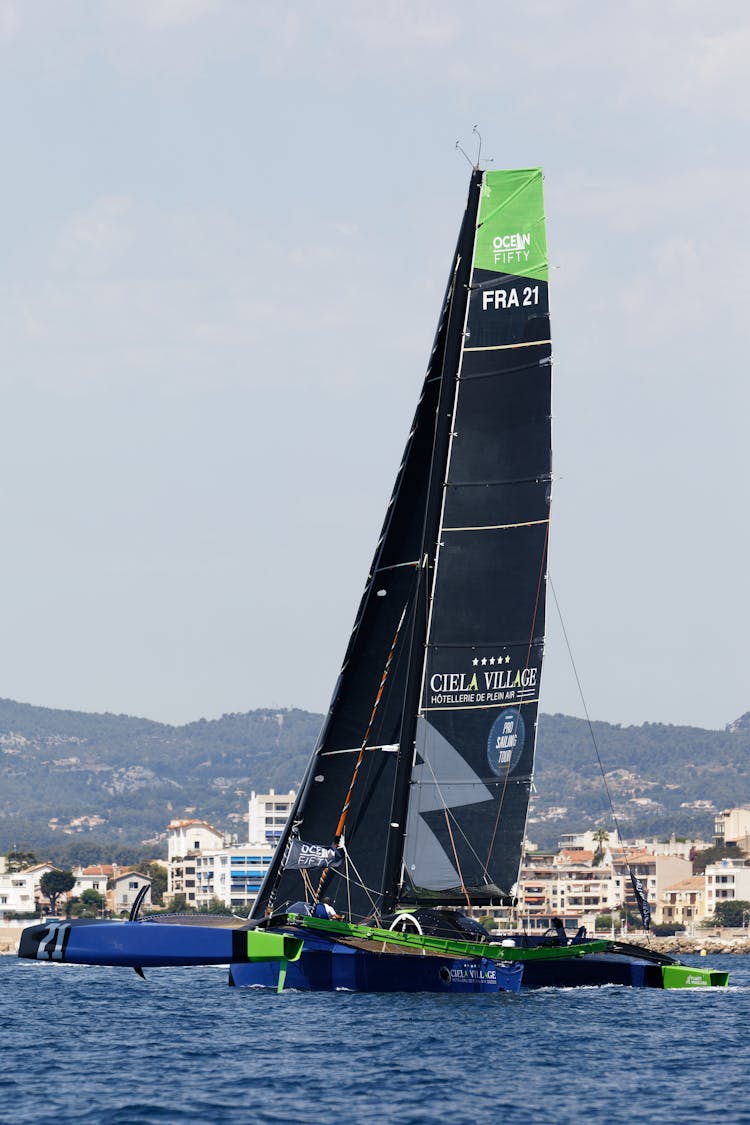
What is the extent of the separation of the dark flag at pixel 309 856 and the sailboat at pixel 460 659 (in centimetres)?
4

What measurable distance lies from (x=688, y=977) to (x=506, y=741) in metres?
6.13

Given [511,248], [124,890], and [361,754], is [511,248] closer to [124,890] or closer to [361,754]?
[361,754]

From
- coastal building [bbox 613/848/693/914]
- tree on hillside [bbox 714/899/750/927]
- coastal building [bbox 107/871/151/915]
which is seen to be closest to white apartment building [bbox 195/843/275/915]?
coastal building [bbox 107/871/151/915]

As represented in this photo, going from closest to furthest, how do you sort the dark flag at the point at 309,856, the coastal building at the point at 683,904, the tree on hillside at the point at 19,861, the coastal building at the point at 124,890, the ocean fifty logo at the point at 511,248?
the dark flag at the point at 309,856 < the ocean fifty logo at the point at 511,248 < the coastal building at the point at 683,904 < the tree on hillside at the point at 19,861 < the coastal building at the point at 124,890

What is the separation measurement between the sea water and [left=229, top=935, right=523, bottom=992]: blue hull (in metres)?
0.35

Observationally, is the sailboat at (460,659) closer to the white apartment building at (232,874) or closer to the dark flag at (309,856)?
the dark flag at (309,856)

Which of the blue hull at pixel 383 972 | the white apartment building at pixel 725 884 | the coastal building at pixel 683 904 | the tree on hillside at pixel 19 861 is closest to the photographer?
the blue hull at pixel 383 972

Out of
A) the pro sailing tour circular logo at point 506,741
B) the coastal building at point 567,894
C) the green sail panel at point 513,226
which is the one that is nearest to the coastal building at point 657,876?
the coastal building at point 567,894

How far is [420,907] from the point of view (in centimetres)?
3544

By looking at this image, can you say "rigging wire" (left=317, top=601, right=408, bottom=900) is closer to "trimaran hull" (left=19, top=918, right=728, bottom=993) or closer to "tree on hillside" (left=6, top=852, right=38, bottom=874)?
"trimaran hull" (left=19, top=918, right=728, bottom=993)

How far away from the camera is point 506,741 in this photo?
35875 millimetres

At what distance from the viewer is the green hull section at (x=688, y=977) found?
35500 millimetres

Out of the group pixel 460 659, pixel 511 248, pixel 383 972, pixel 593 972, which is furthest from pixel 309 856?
pixel 511 248

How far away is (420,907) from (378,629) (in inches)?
227
